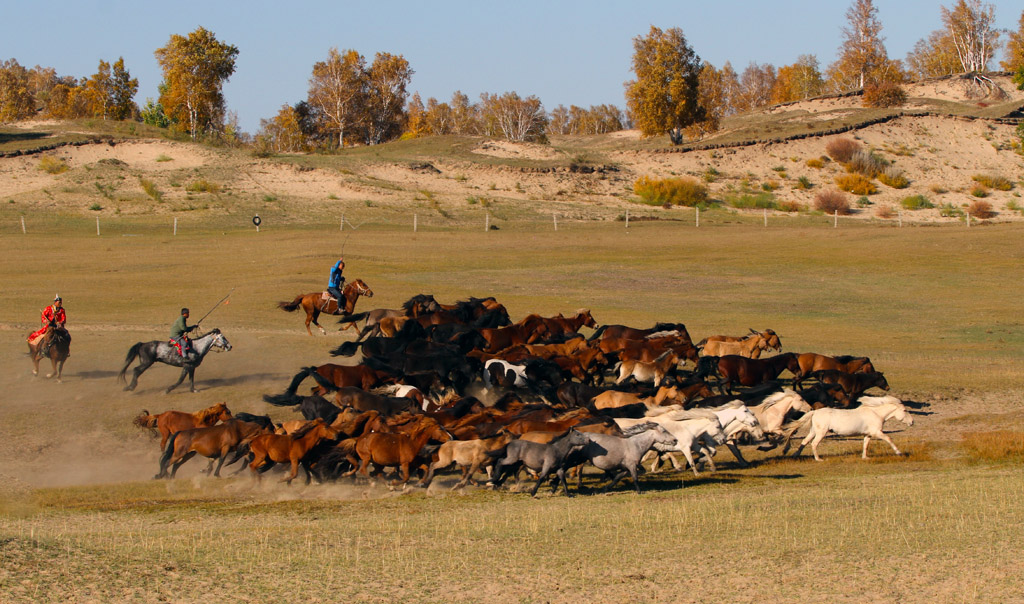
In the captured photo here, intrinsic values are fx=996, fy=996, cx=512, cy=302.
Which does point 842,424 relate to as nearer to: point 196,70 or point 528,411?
point 528,411

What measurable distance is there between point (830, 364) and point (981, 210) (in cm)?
4708

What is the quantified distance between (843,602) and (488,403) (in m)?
10.1

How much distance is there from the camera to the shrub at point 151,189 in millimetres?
55781

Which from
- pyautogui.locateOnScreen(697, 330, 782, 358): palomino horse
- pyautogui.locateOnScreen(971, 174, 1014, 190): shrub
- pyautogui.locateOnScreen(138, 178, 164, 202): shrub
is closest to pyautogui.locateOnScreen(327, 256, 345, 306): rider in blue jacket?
pyautogui.locateOnScreen(697, 330, 782, 358): palomino horse

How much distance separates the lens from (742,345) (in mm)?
20609

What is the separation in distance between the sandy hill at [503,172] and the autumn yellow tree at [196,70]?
1132 cm

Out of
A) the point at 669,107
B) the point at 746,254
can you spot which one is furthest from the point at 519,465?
the point at 669,107

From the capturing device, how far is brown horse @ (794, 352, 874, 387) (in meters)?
18.2

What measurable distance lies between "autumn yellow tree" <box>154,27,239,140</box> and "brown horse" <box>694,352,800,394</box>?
6996cm

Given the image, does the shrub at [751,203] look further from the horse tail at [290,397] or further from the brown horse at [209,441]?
the brown horse at [209,441]

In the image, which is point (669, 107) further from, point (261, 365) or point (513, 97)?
point (261, 365)

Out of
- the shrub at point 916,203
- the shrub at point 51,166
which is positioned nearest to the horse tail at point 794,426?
the shrub at point 916,203

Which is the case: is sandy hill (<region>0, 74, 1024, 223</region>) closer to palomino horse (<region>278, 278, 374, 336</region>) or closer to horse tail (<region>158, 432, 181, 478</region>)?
palomino horse (<region>278, 278, 374, 336</region>)

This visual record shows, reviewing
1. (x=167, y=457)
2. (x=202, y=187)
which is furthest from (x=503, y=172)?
(x=167, y=457)
